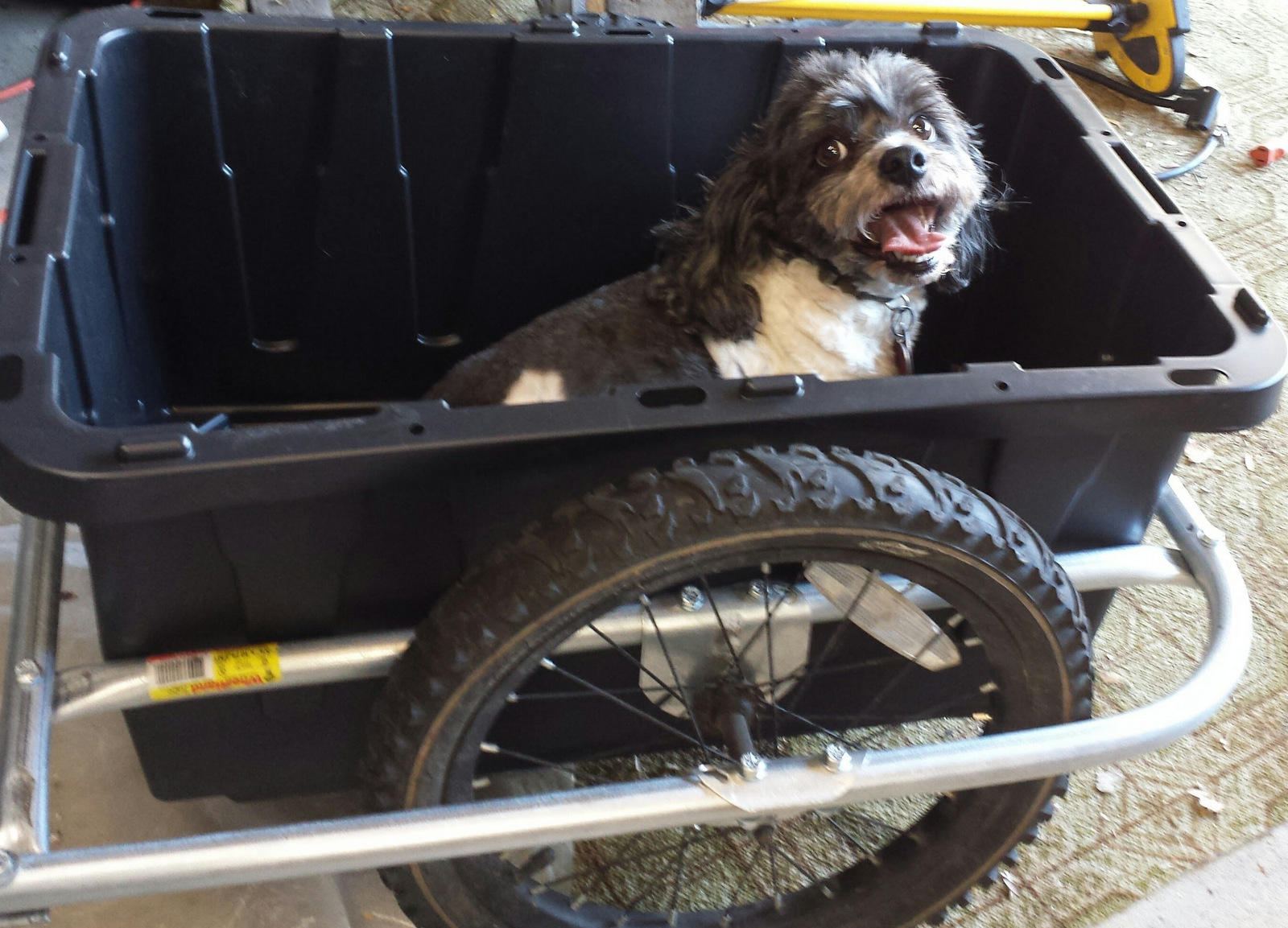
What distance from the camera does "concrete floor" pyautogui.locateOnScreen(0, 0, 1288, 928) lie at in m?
0.95

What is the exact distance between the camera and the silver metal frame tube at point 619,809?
0.59 metres

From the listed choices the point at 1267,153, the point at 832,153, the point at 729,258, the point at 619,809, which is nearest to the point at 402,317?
the point at 729,258

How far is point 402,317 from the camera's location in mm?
1298

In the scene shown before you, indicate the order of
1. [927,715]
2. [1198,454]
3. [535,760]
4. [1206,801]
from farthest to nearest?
[1198,454] < [1206,801] < [927,715] < [535,760]

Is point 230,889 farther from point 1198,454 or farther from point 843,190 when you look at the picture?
point 1198,454

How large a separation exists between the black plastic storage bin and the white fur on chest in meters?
0.19

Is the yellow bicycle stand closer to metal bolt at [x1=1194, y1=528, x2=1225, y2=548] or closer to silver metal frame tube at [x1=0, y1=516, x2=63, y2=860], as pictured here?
metal bolt at [x1=1194, y1=528, x2=1225, y2=548]

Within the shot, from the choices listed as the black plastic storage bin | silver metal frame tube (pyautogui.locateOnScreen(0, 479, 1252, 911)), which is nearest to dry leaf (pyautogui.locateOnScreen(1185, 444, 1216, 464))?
the black plastic storage bin

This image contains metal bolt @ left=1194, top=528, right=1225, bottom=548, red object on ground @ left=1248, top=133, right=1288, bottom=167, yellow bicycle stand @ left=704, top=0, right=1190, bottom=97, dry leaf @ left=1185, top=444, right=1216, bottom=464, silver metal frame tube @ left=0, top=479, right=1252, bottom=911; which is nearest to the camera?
silver metal frame tube @ left=0, top=479, right=1252, bottom=911

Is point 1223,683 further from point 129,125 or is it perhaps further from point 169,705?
point 129,125

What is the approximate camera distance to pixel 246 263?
4.00 ft

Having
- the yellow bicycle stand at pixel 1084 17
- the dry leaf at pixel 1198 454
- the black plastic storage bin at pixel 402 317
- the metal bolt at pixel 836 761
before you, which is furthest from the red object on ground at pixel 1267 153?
the metal bolt at pixel 836 761

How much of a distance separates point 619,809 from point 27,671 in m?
0.39

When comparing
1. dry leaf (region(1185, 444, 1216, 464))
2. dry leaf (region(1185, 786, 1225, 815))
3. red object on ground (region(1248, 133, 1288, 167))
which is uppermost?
red object on ground (region(1248, 133, 1288, 167))
